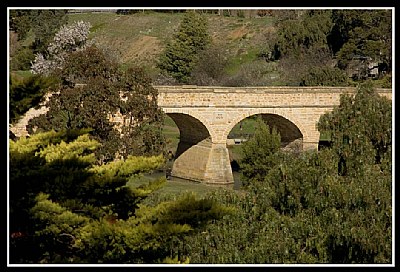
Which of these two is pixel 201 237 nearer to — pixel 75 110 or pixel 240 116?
pixel 75 110

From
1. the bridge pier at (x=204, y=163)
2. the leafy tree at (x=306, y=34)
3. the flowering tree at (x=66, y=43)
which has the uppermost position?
the leafy tree at (x=306, y=34)

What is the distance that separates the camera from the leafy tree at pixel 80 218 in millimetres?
6961

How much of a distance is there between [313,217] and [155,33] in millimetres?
39472

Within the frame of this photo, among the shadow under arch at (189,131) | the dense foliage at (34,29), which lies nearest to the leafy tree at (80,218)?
the shadow under arch at (189,131)

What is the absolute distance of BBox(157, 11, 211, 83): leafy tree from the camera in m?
37.5

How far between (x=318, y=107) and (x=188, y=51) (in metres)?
14.9

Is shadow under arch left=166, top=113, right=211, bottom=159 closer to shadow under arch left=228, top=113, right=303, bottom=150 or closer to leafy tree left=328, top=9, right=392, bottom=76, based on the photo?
shadow under arch left=228, top=113, right=303, bottom=150

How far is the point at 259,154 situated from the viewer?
60.7ft

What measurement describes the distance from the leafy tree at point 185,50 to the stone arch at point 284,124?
12.4 metres

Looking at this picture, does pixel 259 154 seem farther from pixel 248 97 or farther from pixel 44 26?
pixel 44 26

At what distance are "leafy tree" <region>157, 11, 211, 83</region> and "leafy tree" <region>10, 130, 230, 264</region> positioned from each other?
2980cm

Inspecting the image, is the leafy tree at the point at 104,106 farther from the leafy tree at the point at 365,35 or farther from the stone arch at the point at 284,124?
the leafy tree at the point at 365,35

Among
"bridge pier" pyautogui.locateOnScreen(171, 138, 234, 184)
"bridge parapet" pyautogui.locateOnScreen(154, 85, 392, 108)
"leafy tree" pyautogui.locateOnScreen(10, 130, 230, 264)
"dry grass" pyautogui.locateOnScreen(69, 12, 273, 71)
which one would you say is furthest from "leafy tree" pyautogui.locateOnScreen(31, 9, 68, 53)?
"leafy tree" pyautogui.locateOnScreen(10, 130, 230, 264)

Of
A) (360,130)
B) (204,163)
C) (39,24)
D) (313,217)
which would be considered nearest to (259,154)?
(360,130)
